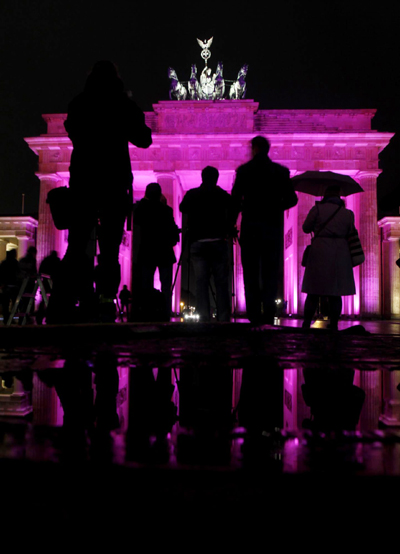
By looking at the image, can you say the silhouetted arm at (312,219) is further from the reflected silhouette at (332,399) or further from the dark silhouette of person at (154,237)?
the reflected silhouette at (332,399)

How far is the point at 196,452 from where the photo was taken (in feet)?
1.54

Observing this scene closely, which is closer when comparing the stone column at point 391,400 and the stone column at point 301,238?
the stone column at point 391,400

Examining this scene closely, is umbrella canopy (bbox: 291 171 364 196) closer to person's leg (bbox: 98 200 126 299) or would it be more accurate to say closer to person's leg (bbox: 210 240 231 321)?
person's leg (bbox: 210 240 231 321)

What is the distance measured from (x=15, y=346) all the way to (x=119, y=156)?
1729 mm

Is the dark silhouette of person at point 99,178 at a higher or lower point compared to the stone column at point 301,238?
lower

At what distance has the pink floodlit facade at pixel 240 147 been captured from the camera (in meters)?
26.3

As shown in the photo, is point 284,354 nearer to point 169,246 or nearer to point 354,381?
point 354,381

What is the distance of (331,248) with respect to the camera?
15.9 ft

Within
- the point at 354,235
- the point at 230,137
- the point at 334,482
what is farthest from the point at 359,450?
the point at 230,137

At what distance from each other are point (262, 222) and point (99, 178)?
1.60 metres

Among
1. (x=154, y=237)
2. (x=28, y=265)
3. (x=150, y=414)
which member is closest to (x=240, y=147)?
(x=28, y=265)

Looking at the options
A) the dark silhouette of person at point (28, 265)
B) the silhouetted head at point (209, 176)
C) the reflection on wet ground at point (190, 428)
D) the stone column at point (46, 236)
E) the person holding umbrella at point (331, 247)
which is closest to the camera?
the reflection on wet ground at point (190, 428)

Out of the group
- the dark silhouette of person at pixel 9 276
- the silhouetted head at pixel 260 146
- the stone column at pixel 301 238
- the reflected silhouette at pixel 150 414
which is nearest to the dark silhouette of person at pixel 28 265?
the dark silhouette of person at pixel 9 276

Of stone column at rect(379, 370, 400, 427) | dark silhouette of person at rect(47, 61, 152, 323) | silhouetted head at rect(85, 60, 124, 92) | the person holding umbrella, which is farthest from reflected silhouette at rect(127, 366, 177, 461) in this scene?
the person holding umbrella
